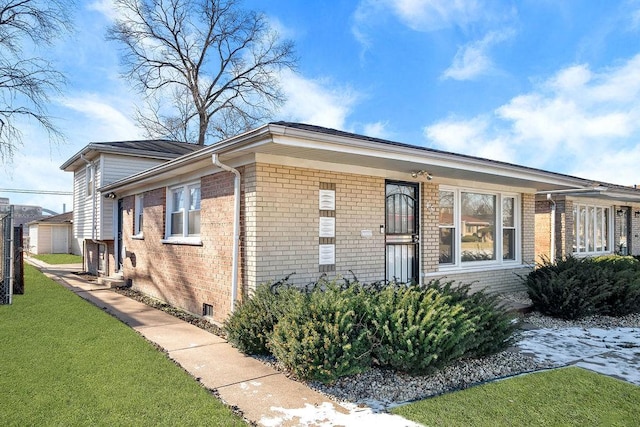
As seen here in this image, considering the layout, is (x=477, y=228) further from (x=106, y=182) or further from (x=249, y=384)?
(x=106, y=182)

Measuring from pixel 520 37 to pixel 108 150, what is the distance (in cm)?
1264

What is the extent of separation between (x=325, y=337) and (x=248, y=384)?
38.3 inches

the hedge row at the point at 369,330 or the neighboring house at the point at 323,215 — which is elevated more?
the neighboring house at the point at 323,215

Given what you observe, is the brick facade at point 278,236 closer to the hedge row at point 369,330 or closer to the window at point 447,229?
the window at point 447,229

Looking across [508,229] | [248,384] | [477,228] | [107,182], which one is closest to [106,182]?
[107,182]

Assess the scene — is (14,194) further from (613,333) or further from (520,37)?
(613,333)

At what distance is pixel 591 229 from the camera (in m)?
14.7

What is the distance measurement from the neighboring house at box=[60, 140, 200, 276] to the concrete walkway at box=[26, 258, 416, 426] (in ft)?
23.7

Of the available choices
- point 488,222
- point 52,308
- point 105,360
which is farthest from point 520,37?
point 52,308

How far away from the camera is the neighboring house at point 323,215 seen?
19.9ft

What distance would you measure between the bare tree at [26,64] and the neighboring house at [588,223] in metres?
18.7

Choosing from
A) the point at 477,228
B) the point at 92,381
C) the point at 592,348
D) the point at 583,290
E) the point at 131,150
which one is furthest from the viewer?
the point at 131,150

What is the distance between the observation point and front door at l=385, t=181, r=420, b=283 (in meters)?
7.75

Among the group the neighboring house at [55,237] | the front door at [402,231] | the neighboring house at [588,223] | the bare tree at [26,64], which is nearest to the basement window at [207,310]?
the front door at [402,231]
